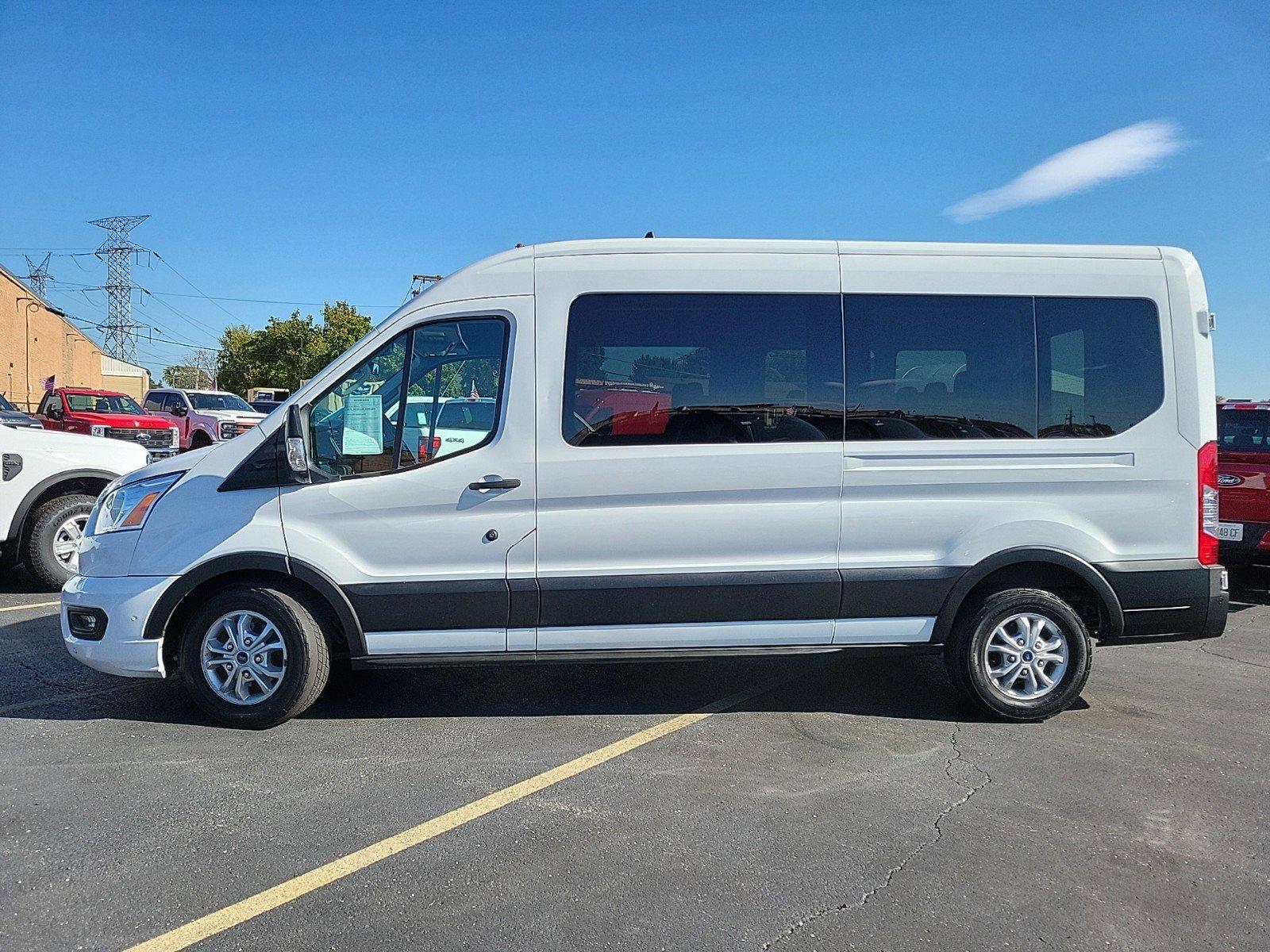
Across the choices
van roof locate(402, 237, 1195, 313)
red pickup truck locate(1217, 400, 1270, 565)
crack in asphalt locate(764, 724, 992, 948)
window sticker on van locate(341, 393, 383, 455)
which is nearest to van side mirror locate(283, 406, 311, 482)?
window sticker on van locate(341, 393, 383, 455)

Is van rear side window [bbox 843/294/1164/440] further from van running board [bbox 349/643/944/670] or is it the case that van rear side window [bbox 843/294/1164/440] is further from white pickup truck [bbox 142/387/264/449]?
white pickup truck [bbox 142/387/264/449]

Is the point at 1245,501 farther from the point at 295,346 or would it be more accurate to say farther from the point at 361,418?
the point at 295,346

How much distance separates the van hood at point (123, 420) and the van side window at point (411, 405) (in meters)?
16.9

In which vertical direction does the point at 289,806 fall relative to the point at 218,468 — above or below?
below

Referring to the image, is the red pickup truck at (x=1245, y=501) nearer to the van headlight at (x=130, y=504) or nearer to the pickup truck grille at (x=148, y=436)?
the van headlight at (x=130, y=504)

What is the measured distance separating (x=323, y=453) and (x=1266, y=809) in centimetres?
451

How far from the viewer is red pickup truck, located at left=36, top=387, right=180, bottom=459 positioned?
1911 cm

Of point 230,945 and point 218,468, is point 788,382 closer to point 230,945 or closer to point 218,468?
point 218,468

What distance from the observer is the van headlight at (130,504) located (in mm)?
4754

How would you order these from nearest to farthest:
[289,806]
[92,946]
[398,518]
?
[92,946], [289,806], [398,518]

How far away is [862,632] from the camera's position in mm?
4926

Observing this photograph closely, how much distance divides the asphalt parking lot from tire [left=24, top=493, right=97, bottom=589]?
2.75m

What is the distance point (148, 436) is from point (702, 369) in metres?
17.8

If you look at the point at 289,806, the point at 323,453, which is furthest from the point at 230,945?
the point at 323,453
